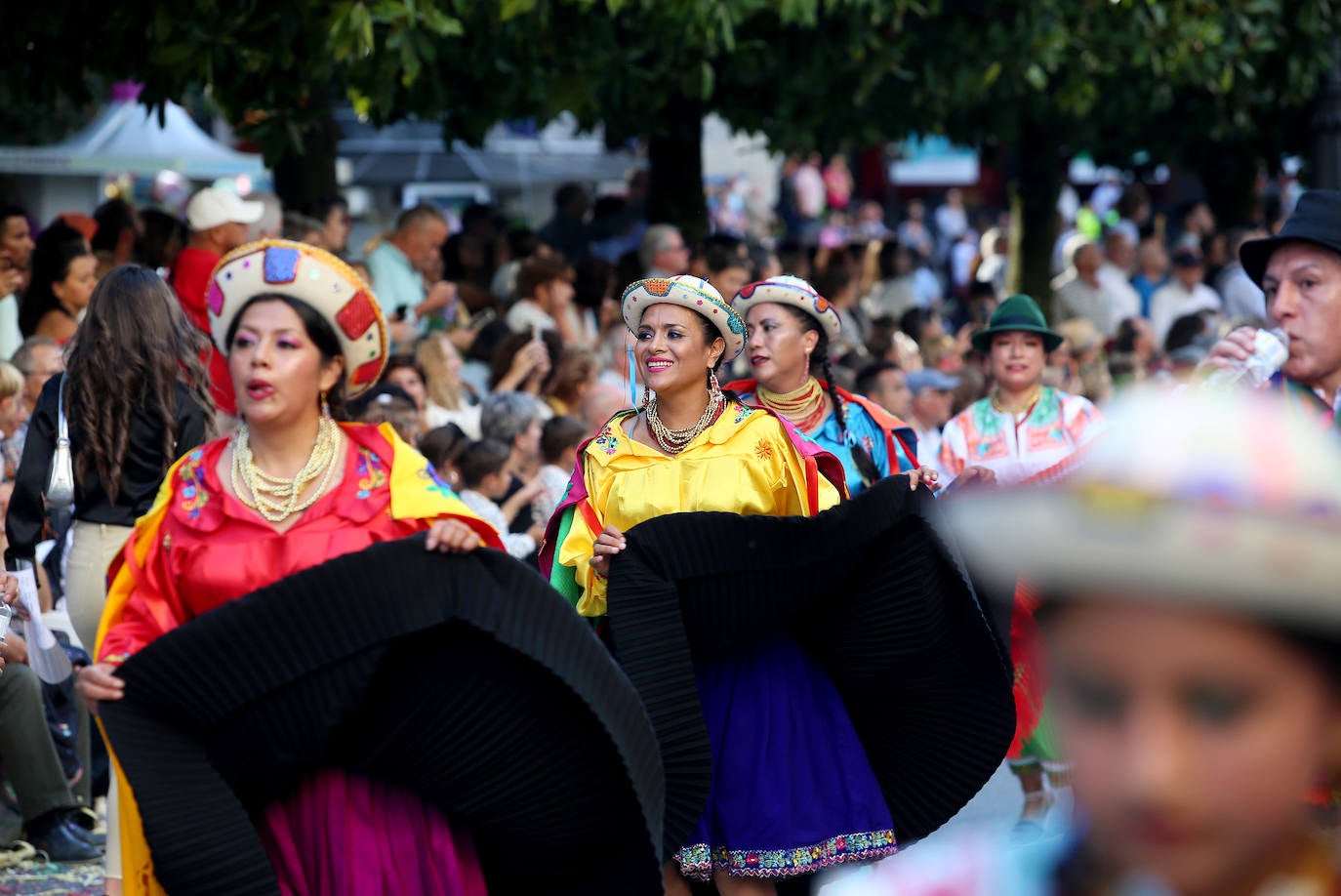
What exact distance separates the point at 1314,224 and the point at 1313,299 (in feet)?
0.57

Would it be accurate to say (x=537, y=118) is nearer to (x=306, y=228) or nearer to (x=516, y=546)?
(x=306, y=228)

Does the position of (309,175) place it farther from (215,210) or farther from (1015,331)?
(1015,331)

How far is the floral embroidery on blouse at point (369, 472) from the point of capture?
438 cm

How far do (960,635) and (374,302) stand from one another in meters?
2.14

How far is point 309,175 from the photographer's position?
1208 centimetres

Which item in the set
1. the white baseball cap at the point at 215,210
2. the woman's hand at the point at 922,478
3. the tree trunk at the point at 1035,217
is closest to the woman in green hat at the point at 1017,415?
the woman's hand at the point at 922,478

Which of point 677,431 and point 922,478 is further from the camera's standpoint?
point 922,478

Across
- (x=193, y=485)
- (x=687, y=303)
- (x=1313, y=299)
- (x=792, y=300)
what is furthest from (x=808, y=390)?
(x=193, y=485)

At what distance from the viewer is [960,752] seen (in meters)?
5.75

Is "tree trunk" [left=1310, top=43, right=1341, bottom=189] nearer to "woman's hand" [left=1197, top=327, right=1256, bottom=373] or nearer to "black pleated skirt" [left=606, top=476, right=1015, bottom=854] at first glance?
"black pleated skirt" [left=606, top=476, right=1015, bottom=854]

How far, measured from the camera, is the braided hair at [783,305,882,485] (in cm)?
677

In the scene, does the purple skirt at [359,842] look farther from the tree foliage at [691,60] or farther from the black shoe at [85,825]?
the tree foliage at [691,60]

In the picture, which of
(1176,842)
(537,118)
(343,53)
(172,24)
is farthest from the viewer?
(537,118)

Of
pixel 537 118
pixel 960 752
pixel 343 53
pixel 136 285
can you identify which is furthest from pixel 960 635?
pixel 537 118
